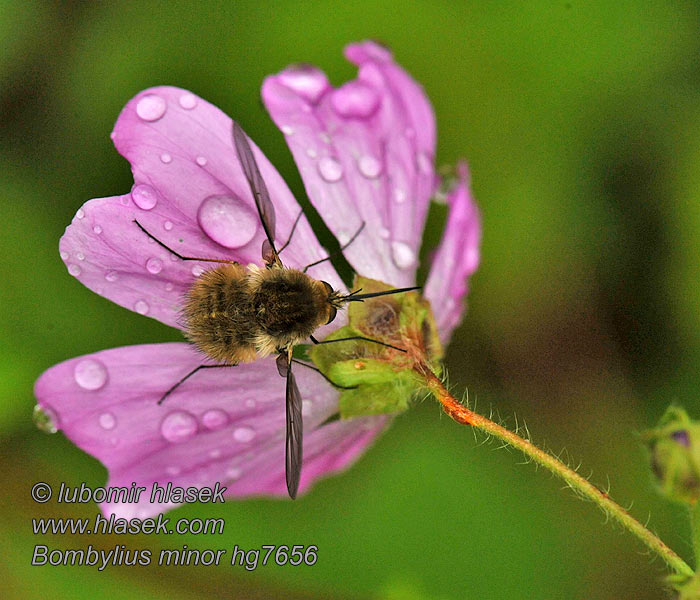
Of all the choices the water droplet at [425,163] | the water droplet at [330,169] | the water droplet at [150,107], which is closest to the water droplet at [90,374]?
the water droplet at [150,107]

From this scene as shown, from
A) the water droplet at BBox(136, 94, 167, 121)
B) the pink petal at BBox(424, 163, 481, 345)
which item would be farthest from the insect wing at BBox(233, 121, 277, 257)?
the pink petal at BBox(424, 163, 481, 345)

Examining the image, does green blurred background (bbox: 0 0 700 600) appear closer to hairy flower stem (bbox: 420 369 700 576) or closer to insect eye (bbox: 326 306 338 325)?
insect eye (bbox: 326 306 338 325)

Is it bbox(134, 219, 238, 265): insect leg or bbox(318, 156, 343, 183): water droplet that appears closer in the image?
bbox(134, 219, 238, 265): insect leg

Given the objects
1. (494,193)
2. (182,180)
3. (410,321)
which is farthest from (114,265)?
(494,193)

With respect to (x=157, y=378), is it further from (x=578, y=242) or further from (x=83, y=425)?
(x=578, y=242)

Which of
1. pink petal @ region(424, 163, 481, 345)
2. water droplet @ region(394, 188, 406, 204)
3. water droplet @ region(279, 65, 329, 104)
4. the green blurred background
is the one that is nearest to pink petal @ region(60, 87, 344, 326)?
water droplet @ region(279, 65, 329, 104)

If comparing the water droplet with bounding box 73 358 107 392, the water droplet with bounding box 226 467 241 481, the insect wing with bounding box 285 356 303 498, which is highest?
the insect wing with bounding box 285 356 303 498

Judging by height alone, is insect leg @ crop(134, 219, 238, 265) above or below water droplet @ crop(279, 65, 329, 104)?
below

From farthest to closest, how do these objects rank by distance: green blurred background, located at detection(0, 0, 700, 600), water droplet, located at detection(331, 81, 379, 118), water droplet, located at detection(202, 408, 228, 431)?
green blurred background, located at detection(0, 0, 700, 600) < water droplet, located at detection(331, 81, 379, 118) < water droplet, located at detection(202, 408, 228, 431)

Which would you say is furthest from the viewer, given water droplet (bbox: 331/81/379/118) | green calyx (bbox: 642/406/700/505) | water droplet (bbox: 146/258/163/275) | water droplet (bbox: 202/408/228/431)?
water droplet (bbox: 331/81/379/118)
